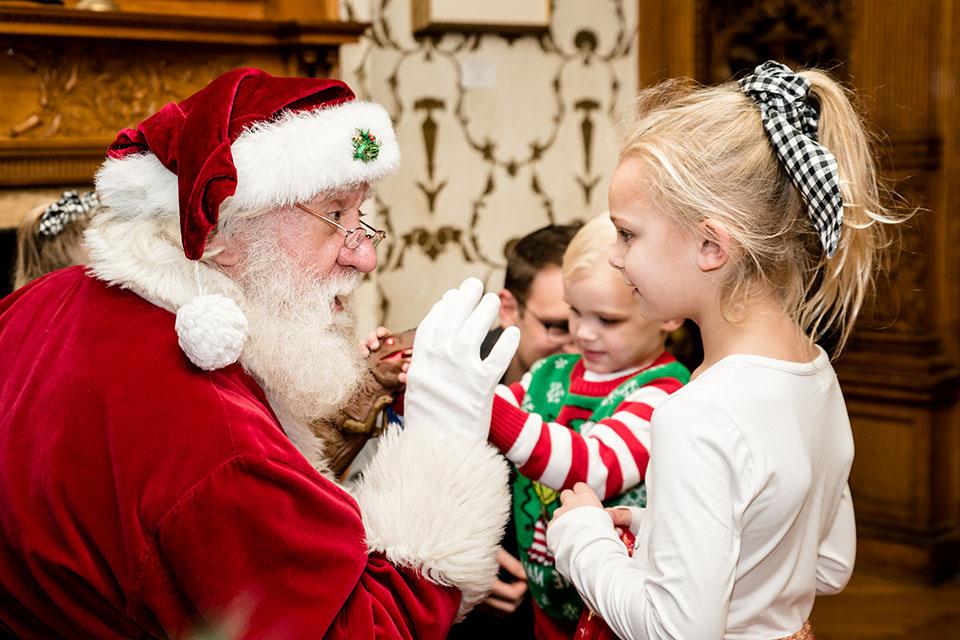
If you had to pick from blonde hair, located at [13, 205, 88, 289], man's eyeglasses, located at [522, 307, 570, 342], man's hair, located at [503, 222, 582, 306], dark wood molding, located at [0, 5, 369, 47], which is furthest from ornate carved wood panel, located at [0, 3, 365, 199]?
man's eyeglasses, located at [522, 307, 570, 342]

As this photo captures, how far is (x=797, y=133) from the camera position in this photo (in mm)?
1285

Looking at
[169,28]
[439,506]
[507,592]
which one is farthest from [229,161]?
[169,28]

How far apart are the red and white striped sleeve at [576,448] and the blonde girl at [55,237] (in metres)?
1.13

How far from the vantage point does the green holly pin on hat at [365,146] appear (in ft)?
4.65

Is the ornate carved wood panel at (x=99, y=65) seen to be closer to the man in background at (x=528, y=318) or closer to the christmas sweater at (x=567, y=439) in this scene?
the man in background at (x=528, y=318)

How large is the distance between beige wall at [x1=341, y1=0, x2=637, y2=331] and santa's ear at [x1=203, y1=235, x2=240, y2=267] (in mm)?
2219

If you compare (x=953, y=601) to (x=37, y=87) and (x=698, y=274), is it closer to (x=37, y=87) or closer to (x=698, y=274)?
(x=698, y=274)

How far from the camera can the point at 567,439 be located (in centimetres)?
162

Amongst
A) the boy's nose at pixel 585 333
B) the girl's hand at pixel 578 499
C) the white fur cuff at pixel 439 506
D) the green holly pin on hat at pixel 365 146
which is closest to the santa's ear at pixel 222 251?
the green holly pin on hat at pixel 365 146

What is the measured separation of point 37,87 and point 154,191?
1664 millimetres

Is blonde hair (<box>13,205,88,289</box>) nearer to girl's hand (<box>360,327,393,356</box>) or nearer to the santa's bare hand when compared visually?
girl's hand (<box>360,327,393,356</box>)

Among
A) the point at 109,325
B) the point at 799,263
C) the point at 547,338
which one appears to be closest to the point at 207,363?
the point at 109,325

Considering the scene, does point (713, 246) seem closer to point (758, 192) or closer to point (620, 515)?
point (758, 192)

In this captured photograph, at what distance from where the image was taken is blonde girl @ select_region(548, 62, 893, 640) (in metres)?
1.20
